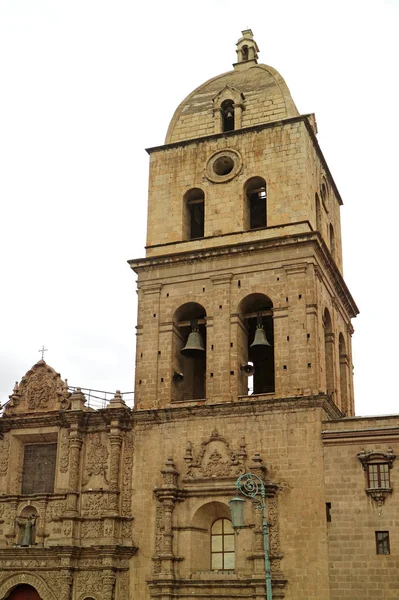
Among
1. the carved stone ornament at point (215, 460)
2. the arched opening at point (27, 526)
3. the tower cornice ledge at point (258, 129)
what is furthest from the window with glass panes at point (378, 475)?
the tower cornice ledge at point (258, 129)

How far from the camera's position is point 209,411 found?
27.5 m

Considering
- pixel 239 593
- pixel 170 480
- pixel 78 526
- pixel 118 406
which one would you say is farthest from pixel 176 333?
pixel 239 593

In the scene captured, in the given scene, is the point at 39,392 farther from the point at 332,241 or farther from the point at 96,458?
the point at 332,241

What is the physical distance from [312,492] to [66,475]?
8.70 m

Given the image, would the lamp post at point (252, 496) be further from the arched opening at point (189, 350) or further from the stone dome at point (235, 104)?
the stone dome at point (235, 104)

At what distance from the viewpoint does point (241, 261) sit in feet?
96.1

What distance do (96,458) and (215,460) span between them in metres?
4.41

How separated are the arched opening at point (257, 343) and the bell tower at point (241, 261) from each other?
0.17 ft

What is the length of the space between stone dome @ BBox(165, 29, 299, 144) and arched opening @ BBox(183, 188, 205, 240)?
8.40 feet

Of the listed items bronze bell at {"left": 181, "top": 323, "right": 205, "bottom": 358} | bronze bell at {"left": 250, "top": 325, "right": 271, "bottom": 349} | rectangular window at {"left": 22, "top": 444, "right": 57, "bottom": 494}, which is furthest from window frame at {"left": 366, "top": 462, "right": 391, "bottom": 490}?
rectangular window at {"left": 22, "top": 444, "right": 57, "bottom": 494}

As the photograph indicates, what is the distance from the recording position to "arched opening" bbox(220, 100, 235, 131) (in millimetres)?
32750

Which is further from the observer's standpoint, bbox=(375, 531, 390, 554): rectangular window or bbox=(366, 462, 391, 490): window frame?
bbox=(366, 462, 391, 490): window frame

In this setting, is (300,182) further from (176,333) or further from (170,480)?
(170,480)

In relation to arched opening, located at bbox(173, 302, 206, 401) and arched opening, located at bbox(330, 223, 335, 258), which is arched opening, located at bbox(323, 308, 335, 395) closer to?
arched opening, located at bbox(330, 223, 335, 258)
